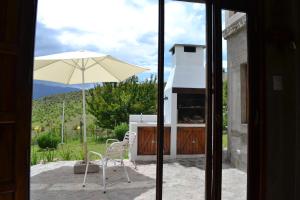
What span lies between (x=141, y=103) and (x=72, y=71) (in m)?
2.46

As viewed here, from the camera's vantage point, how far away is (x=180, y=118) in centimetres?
656

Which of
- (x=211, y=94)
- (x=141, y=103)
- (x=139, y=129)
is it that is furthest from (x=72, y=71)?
(x=211, y=94)

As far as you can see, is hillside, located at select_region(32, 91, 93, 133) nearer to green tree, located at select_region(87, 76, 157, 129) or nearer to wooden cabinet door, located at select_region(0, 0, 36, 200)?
green tree, located at select_region(87, 76, 157, 129)

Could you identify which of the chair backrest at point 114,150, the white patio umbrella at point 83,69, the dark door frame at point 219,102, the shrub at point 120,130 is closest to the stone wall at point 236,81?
the dark door frame at point 219,102

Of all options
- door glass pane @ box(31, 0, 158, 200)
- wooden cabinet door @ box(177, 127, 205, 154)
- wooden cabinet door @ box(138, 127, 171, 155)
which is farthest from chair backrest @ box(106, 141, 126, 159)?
wooden cabinet door @ box(177, 127, 205, 154)

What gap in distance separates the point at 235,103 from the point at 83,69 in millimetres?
3432

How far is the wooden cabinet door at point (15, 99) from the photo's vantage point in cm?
169

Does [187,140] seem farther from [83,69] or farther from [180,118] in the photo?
[83,69]

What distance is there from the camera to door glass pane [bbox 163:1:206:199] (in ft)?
12.1

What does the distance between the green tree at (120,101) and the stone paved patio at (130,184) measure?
2.41m

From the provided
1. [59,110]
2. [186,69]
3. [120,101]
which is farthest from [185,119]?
[59,110]
